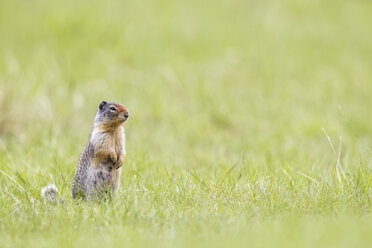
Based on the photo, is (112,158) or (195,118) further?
(195,118)

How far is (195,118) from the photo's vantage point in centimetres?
1050

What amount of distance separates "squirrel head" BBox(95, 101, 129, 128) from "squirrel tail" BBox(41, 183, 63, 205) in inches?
29.7

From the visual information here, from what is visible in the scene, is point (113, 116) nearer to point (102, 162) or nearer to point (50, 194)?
point (102, 162)

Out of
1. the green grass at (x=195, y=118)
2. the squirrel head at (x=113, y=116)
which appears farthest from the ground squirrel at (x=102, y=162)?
the green grass at (x=195, y=118)

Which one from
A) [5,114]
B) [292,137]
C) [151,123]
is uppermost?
[5,114]

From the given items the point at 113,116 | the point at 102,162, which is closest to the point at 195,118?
the point at 113,116

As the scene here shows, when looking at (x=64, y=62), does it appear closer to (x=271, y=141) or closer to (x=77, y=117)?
(x=77, y=117)

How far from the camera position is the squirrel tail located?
525 cm

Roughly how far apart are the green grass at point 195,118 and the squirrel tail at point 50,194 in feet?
0.40

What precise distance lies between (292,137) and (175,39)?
5189 millimetres

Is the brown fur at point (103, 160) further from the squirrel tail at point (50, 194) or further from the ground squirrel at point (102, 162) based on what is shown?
A: the squirrel tail at point (50, 194)

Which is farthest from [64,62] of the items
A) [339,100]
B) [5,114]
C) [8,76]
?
[339,100]

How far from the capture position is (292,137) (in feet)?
32.3

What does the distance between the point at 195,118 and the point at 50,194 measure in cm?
538
